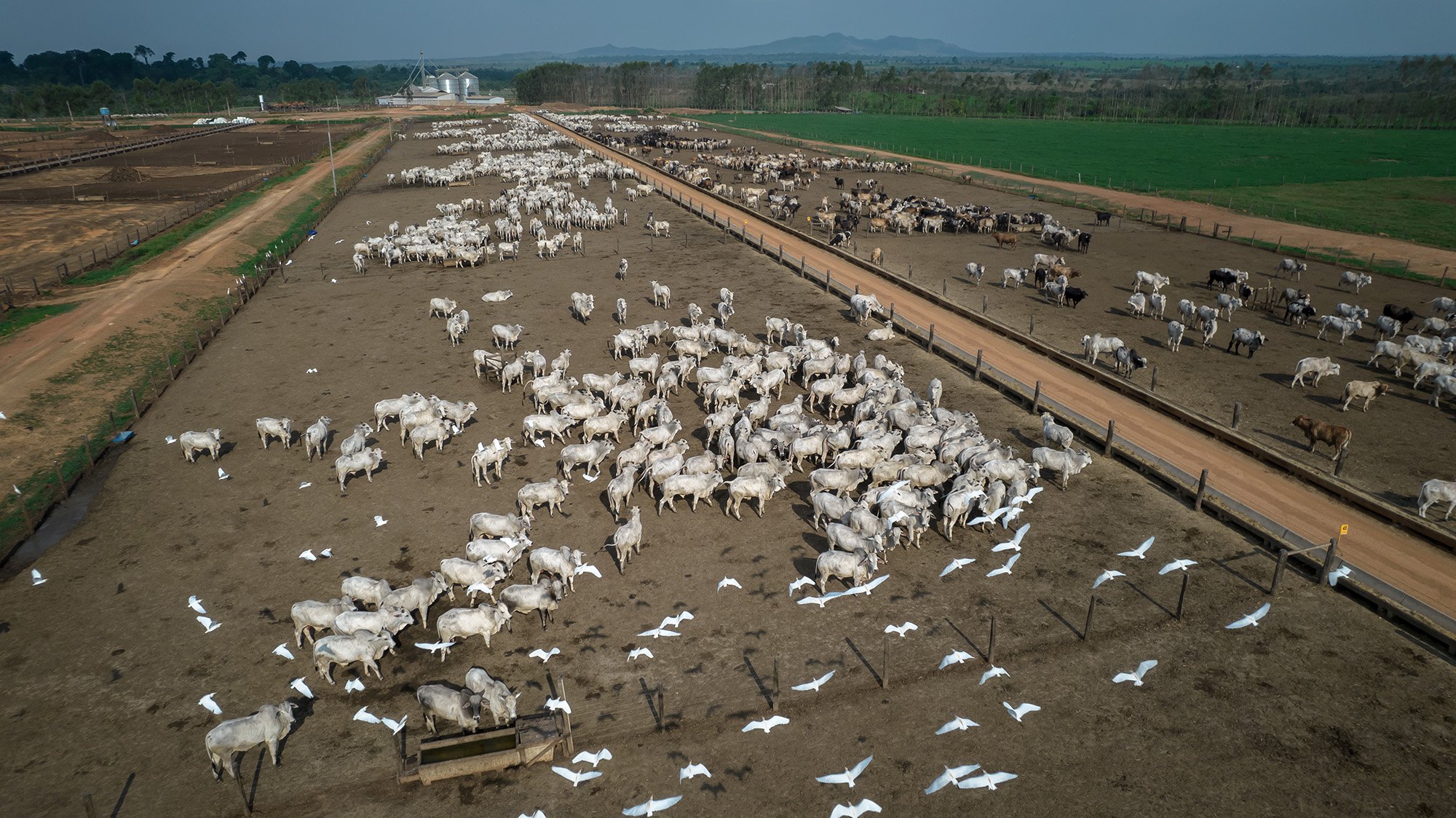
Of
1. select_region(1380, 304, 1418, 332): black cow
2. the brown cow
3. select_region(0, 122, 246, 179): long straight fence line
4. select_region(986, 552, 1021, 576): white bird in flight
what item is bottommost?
select_region(986, 552, 1021, 576): white bird in flight

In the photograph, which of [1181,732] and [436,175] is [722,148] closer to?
[436,175]

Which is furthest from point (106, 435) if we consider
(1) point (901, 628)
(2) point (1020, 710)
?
(2) point (1020, 710)

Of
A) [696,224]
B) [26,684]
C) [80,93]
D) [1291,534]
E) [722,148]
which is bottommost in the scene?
[26,684]

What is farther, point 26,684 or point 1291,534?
point 1291,534

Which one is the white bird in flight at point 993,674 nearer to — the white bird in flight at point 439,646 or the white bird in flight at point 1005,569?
the white bird in flight at point 1005,569

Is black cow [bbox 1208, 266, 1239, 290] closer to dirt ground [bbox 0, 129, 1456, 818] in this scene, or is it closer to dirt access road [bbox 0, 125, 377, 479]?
dirt ground [bbox 0, 129, 1456, 818]

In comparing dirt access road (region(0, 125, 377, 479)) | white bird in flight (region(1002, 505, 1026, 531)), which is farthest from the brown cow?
dirt access road (region(0, 125, 377, 479))

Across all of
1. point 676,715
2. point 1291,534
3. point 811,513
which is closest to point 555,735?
point 676,715
